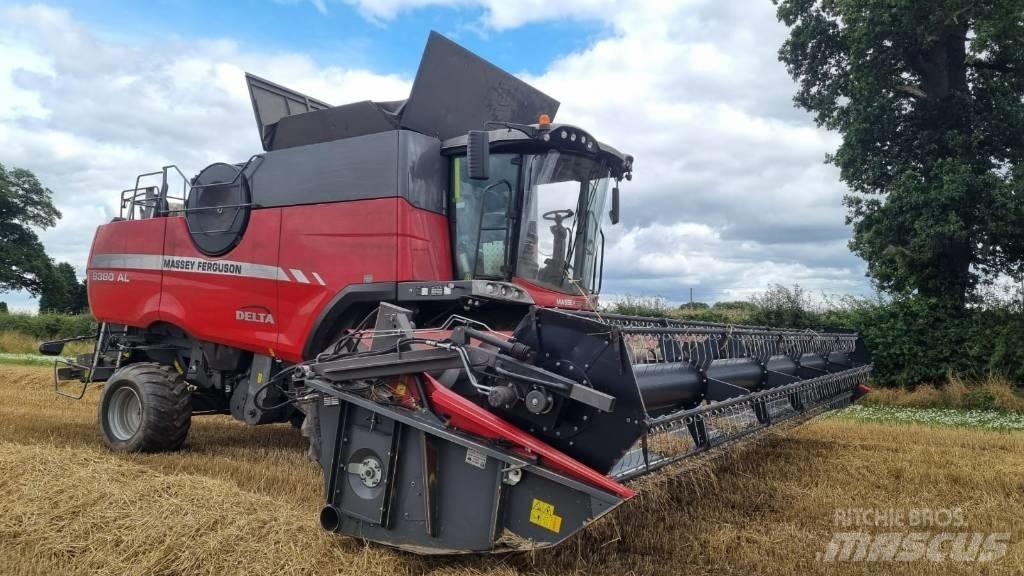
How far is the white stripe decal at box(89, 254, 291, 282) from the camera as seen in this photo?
5.45 m

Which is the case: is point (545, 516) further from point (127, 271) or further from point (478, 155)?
point (127, 271)

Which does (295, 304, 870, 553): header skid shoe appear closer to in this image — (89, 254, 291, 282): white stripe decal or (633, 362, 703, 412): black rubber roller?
(633, 362, 703, 412): black rubber roller

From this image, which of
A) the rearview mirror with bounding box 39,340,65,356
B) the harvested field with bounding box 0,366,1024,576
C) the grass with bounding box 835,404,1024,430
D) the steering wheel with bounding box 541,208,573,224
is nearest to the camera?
the harvested field with bounding box 0,366,1024,576

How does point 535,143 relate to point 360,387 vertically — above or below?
above

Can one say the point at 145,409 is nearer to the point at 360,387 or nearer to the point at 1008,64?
the point at 360,387

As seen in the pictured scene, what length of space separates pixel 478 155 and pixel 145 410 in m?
3.51

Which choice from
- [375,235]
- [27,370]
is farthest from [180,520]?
[27,370]

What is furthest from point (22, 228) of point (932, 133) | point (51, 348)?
point (932, 133)

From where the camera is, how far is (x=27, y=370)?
42.8 feet

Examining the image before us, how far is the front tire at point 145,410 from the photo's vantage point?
19.2ft

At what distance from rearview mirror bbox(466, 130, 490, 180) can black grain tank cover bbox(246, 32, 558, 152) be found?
28.9 inches

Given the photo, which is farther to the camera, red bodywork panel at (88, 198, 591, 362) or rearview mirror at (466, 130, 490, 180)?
red bodywork panel at (88, 198, 591, 362)

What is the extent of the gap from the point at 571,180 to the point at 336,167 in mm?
1699

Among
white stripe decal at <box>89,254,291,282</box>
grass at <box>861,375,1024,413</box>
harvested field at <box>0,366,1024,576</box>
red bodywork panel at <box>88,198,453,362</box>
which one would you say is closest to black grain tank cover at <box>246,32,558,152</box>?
red bodywork panel at <box>88,198,453,362</box>
